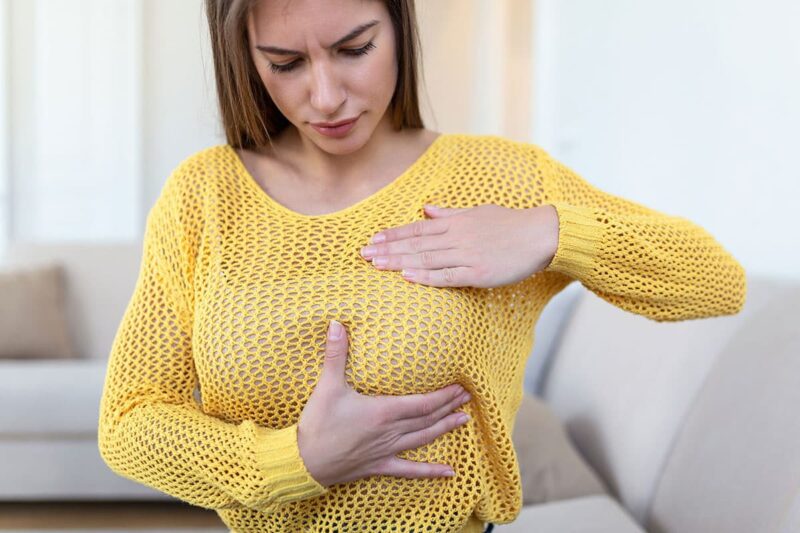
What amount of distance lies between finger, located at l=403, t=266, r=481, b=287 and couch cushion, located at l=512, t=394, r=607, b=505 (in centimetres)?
92

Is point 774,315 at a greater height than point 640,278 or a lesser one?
lesser

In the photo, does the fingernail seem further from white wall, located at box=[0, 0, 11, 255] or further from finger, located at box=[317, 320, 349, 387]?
white wall, located at box=[0, 0, 11, 255]

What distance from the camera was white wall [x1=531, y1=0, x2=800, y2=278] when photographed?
186 cm

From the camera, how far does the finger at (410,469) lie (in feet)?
3.45

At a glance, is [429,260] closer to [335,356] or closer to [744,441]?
[335,356]

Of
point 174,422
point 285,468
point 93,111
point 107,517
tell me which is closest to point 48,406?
point 107,517

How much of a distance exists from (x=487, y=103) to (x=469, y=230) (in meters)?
4.36

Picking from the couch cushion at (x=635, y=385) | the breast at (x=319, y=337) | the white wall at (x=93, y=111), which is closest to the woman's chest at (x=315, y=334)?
the breast at (x=319, y=337)

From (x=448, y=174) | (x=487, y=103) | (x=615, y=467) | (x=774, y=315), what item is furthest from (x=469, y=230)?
(x=487, y=103)

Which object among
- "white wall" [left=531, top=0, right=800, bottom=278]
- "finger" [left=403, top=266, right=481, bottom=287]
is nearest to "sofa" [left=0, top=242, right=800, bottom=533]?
"white wall" [left=531, top=0, right=800, bottom=278]

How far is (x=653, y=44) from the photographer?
8.87 feet

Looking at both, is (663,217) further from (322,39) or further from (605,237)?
(322,39)

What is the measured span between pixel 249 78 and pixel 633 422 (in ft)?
3.90

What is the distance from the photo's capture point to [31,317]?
10.4 ft
